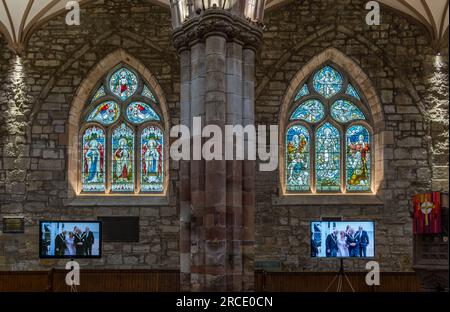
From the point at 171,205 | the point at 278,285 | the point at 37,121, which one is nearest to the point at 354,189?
the point at 278,285

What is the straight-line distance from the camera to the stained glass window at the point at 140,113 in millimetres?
14203

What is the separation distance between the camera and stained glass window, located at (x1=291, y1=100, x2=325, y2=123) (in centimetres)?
1407

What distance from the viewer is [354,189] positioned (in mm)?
13758

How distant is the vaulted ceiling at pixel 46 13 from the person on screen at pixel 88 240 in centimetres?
430

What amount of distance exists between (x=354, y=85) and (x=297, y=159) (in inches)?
83.7

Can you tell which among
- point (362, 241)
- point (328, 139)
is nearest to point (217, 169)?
point (362, 241)

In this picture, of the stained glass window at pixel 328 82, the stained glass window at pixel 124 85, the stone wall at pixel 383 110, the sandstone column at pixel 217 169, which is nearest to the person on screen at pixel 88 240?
the stained glass window at pixel 124 85

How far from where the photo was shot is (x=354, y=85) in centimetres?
1415

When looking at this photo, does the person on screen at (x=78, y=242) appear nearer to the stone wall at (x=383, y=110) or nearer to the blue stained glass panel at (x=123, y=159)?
the blue stained glass panel at (x=123, y=159)

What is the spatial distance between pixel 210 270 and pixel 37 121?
7.12 m

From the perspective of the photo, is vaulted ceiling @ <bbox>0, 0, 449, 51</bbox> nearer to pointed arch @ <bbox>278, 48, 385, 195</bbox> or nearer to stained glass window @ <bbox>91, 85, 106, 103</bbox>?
pointed arch @ <bbox>278, 48, 385, 195</bbox>

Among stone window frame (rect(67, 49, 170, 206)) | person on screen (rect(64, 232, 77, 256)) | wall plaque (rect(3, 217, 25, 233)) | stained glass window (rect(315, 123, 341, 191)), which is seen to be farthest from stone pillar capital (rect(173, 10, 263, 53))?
wall plaque (rect(3, 217, 25, 233))

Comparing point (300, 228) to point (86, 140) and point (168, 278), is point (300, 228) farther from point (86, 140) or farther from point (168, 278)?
point (86, 140)

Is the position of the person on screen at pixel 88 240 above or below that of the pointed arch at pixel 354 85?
below
